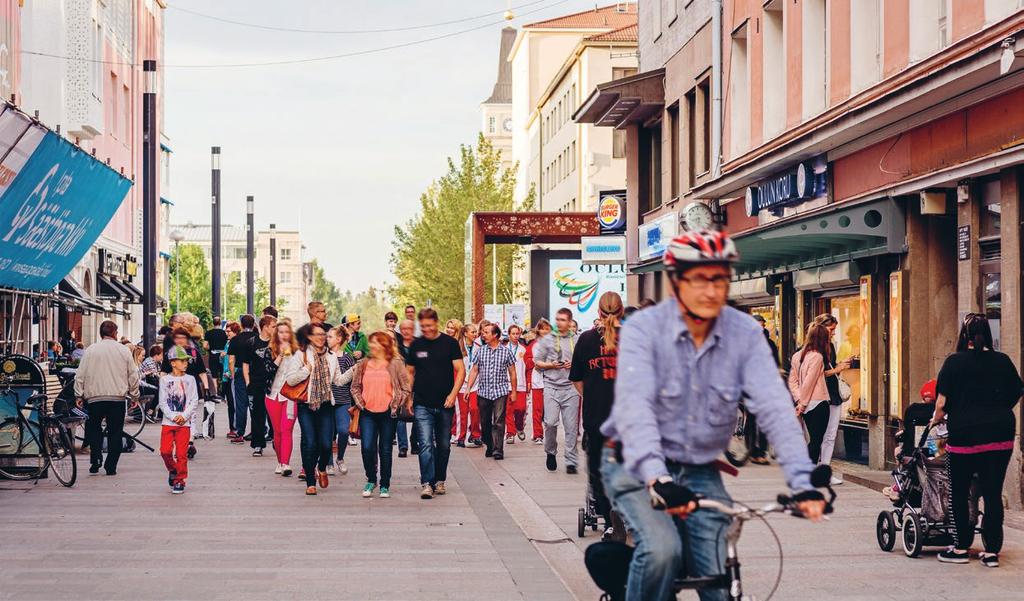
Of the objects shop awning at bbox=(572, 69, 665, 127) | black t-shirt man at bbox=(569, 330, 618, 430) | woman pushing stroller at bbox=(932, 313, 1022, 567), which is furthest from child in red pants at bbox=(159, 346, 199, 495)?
shop awning at bbox=(572, 69, 665, 127)

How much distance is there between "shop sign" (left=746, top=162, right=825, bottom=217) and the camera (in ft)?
59.9

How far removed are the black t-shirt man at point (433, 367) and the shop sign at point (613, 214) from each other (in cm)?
1895

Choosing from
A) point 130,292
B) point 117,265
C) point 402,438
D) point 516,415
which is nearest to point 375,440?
point 402,438

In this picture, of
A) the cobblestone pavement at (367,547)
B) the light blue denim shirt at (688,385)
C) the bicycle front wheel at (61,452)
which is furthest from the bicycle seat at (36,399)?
the light blue denim shirt at (688,385)

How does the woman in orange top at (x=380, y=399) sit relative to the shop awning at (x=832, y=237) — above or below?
below

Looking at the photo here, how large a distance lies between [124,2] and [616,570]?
44792 mm

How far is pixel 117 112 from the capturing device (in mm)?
47906

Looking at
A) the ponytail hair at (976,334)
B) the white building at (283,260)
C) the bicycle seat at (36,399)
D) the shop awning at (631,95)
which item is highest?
the white building at (283,260)

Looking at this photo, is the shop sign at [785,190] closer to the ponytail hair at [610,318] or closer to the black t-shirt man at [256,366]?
the black t-shirt man at [256,366]

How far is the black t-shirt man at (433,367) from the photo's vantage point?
13.8 m

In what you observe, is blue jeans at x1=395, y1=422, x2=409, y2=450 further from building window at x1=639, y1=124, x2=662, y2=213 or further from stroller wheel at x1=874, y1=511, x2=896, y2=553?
building window at x1=639, y1=124, x2=662, y2=213

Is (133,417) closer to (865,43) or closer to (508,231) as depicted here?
(508,231)

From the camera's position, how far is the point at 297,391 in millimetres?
14188

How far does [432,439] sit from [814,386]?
4.35 metres
